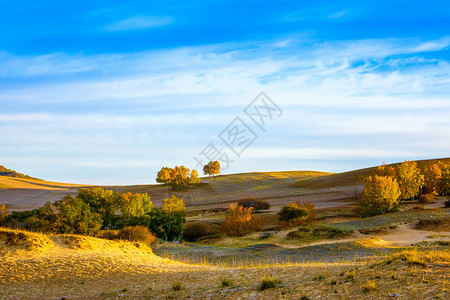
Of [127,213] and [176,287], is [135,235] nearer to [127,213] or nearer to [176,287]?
[127,213]

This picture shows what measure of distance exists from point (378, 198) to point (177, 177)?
6645 cm

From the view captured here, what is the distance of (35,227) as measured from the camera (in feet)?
94.6

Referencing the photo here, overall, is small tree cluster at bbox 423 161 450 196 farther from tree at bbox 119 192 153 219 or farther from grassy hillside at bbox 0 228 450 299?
grassy hillside at bbox 0 228 450 299

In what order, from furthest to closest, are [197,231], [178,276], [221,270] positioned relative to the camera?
[197,231] → [221,270] → [178,276]

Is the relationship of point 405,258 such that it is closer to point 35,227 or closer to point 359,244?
point 359,244

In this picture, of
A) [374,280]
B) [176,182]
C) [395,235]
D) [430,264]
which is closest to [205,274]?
[374,280]

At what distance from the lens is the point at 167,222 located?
44.2m

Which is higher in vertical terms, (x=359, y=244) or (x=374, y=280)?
(x=374, y=280)

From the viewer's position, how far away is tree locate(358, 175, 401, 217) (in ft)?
170

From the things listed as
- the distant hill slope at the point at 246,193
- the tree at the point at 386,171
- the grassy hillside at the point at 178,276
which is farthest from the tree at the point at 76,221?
the tree at the point at 386,171

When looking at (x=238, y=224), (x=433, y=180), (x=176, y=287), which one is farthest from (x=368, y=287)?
(x=433, y=180)

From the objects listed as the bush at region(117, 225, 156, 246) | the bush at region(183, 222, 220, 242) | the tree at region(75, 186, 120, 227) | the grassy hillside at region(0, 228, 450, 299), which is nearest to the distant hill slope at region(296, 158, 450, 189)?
the bush at region(183, 222, 220, 242)

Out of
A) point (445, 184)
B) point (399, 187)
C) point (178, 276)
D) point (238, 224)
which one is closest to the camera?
point (178, 276)

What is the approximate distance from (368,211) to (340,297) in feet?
149
